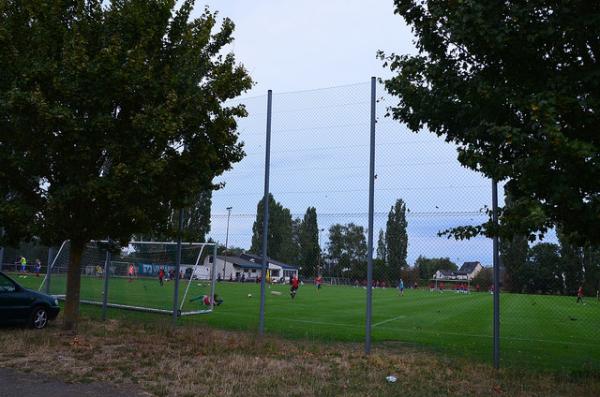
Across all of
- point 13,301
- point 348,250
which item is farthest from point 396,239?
point 13,301

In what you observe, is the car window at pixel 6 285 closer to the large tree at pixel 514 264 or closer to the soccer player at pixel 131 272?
the soccer player at pixel 131 272

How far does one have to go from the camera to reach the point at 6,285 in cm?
1227

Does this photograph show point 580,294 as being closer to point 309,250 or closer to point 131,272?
point 309,250

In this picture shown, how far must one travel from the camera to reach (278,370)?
802cm

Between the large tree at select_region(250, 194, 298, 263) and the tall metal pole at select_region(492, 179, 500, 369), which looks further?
the large tree at select_region(250, 194, 298, 263)

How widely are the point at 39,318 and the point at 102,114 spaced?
560 cm

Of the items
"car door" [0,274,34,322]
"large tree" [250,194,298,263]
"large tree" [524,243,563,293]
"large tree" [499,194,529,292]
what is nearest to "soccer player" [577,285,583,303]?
"large tree" [524,243,563,293]

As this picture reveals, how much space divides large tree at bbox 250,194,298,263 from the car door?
5.84 meters

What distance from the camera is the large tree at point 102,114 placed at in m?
9.36

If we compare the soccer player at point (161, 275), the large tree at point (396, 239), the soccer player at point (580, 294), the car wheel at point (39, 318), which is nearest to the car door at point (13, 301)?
the car wheel at point (39, 318)

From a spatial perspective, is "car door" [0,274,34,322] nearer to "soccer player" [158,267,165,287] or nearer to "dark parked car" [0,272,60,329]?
"dark parked car" [0,272,60,329]

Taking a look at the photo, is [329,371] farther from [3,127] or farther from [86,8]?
[86,8]

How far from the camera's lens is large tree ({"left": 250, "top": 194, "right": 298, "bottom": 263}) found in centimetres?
1634

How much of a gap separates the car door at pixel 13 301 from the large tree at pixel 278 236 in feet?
19.2
